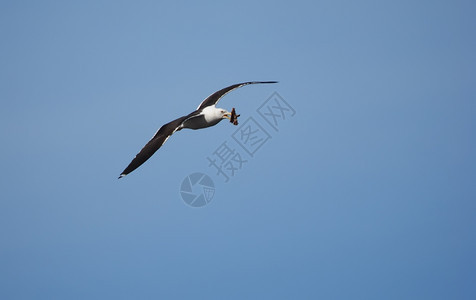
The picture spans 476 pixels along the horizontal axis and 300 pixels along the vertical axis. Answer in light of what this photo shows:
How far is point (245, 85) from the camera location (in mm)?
19234

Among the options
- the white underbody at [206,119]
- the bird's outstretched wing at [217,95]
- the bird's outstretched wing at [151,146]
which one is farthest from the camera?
the bird's outstretched wing at [217,95]

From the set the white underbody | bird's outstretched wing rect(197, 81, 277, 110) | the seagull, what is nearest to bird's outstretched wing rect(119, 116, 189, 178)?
the seagull

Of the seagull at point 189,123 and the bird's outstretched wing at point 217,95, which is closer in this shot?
the seagull at point 189,123

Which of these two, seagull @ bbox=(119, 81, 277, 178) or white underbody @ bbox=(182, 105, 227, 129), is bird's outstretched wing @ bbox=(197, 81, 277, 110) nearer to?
seagull @ bbox=(119, 81, 277, 178)

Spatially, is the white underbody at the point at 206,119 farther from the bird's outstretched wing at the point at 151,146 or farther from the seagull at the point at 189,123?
the bird's outstretched wing at the point at 151,146

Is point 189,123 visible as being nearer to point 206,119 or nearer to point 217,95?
point 206,119

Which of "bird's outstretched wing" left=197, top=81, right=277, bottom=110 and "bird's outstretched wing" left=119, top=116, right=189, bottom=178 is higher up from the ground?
"bird's outstretched wing" left=197, top=81, right=277, bottom=110

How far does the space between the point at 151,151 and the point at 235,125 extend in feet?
8.75

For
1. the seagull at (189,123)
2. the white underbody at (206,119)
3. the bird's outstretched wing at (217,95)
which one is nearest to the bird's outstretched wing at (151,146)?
the seagull at (189,123)

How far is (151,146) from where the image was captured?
651 inches

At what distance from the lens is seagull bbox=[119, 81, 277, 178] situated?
1648 centimetres

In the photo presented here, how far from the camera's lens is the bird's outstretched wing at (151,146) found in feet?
53.8

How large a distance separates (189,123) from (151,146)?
139cm

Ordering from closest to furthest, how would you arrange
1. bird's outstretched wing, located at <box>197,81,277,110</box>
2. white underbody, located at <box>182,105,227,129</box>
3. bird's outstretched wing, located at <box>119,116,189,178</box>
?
1. bird's outstretched wing, located at <box>119,116,189,178</box>
2. white underbody, located at <box>182,105,227,129</box>
3. bird's outstretched wing, located at <box>197,81,277,110</box>
